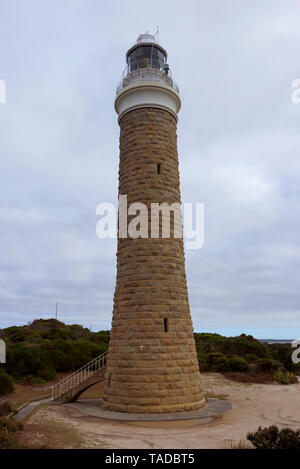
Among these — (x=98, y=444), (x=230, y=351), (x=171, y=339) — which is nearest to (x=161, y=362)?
(x=171, y=339)

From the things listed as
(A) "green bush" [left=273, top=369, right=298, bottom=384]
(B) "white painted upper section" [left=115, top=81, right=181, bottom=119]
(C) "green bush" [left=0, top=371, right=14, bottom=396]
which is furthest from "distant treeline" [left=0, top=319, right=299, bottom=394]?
(B) "white painted upper section" [left=115, top=81, right=181, bottom=119]

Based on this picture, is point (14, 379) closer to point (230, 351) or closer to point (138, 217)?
point (138, 217)

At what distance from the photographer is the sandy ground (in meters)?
7.84

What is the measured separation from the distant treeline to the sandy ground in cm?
705

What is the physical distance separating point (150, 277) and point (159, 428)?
4.73 meters

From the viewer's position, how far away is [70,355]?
22.1 meters

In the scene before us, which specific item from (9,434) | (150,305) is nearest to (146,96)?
(150,305)

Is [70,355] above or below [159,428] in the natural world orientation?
above

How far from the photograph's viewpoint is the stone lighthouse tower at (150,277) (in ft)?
38.7

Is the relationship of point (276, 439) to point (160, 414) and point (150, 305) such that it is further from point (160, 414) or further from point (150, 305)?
point (150, 305)

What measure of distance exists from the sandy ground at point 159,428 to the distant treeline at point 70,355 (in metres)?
7.05

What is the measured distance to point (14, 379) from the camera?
1806cm

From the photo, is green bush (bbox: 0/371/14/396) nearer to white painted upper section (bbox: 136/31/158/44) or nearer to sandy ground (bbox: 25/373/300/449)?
sandy ground (bbox: 25/373/300/449)
